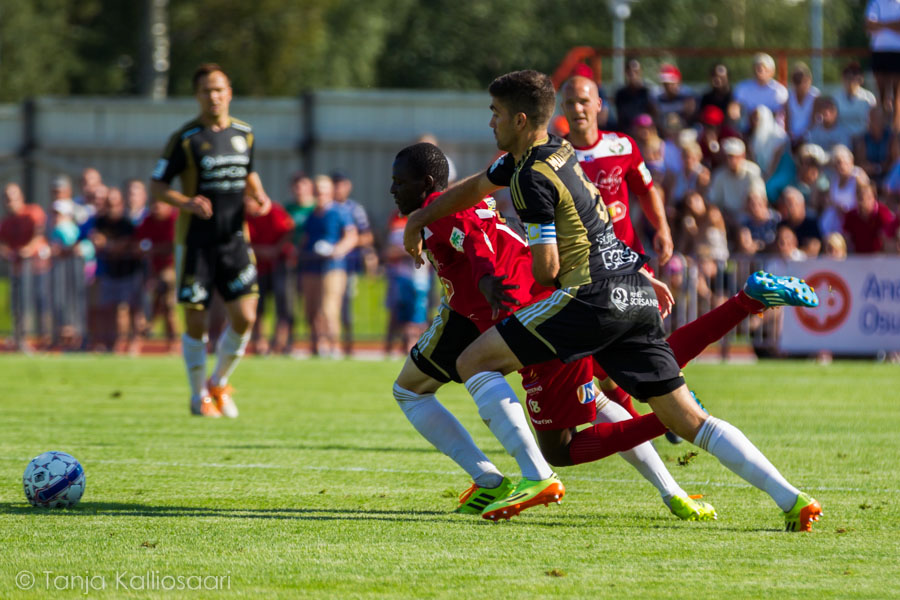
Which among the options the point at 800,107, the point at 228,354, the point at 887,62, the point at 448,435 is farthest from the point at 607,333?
the point at 800,107

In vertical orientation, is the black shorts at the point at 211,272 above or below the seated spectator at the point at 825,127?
below

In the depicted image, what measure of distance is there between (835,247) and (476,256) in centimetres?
1105

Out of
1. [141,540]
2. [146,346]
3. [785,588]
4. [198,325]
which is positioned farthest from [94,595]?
[146,346]

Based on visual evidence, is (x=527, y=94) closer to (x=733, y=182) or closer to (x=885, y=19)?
(x=733, y=182)

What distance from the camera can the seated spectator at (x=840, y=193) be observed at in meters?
16.5

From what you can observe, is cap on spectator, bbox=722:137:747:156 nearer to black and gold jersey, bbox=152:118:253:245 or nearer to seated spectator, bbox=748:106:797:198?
seated spectator, bbox=748:106:797:198

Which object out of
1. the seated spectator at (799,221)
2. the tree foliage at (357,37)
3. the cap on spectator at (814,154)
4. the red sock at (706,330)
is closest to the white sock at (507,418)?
the red sock at (706,330)

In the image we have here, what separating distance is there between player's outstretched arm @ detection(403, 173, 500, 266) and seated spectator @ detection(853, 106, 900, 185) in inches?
527

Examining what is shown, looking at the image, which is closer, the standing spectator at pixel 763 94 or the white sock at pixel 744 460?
the white sock at pixel 744 460

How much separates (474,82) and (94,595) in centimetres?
4711

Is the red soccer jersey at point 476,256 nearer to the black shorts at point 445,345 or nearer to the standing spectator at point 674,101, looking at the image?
the black shorts at point 445,345

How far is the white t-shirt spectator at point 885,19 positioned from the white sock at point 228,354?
1057 centimetres

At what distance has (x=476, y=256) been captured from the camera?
19.1 feet

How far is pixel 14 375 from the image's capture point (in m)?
14.2
